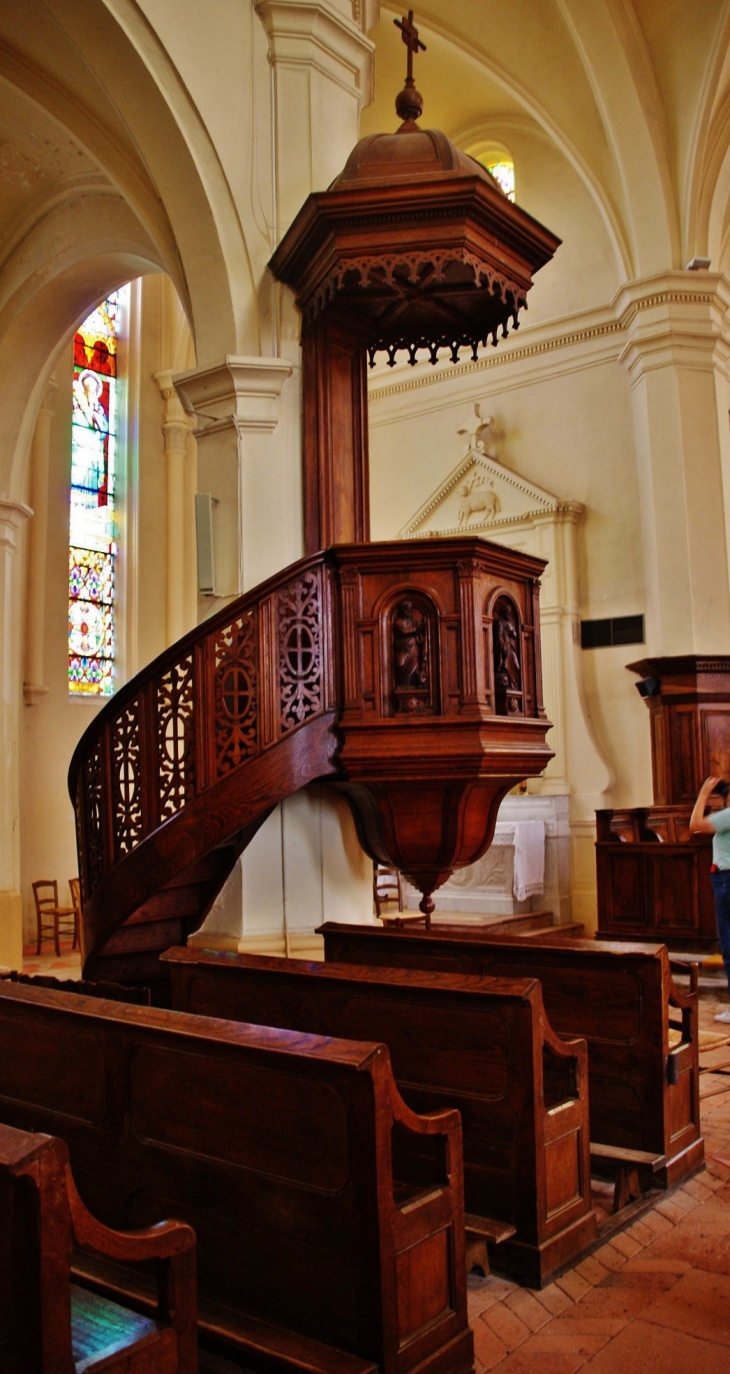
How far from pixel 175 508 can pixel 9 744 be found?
557cm

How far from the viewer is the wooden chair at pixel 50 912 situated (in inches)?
415

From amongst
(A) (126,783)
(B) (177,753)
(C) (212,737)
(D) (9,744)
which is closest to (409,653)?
(C) (212,737)

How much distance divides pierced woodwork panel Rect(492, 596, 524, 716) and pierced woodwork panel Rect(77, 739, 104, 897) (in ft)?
6.81

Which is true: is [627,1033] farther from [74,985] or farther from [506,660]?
[74,985]

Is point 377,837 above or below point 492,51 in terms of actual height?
below

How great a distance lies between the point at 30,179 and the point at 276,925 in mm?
5788

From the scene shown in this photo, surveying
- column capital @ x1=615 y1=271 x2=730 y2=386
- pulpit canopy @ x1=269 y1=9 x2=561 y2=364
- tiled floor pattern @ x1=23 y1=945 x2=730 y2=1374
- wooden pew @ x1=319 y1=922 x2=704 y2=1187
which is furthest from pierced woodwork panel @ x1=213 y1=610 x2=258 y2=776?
column capital @ x1=615 y1=271 x2=730 y2=386

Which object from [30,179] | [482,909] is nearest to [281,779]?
[30,179]

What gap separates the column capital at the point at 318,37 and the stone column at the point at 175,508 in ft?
23.4

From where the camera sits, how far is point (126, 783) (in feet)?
18.1

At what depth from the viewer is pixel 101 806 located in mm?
5590

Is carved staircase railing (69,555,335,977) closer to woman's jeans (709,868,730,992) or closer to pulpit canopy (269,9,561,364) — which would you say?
pulpit canopy (269,9,561,364)

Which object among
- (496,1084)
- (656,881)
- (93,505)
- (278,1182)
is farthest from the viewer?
(93,505)

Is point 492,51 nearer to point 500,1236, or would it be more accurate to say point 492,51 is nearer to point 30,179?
point 30,179
